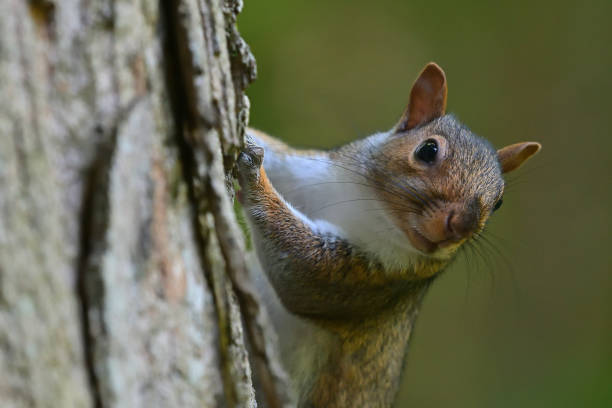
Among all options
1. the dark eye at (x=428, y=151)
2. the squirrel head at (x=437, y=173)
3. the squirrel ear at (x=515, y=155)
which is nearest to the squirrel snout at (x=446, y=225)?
the squirrel head at (x=437, y=173)

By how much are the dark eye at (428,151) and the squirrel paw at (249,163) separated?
54 centimetres

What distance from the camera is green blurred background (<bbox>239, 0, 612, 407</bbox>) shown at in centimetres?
438

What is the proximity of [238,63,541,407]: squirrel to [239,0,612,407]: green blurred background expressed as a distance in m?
2.11

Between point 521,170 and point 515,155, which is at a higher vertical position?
point 515,155

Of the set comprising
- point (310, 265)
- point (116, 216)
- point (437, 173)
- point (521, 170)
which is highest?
point (116, 216)

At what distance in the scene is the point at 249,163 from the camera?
1.63 meters

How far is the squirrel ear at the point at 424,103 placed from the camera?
2088 mm

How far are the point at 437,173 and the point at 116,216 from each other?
127 centimetres

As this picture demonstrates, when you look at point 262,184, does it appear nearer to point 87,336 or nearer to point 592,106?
point 87,336

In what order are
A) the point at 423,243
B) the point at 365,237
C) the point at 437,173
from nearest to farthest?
the point at 423,243, the point at 437,173, the point at 365,237

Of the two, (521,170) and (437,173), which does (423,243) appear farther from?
(521,170)

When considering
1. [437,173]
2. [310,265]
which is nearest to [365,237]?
[310,265]

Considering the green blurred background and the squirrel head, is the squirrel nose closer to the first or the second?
the squirrel head

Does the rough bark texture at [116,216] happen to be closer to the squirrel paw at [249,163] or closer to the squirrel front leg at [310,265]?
the squirrel paw at [249,163]
